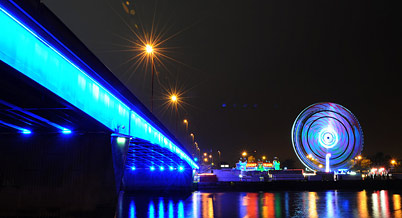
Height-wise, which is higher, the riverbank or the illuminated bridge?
the illuminated bridge

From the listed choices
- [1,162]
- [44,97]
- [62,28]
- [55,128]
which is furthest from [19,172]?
[62,28]

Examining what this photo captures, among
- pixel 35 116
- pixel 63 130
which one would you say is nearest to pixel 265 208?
pixel 63 130

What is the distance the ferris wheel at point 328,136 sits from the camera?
78000mm

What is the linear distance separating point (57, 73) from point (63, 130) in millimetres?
10027

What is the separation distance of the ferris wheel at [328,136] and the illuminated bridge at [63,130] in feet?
192

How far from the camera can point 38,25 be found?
40.6 feet

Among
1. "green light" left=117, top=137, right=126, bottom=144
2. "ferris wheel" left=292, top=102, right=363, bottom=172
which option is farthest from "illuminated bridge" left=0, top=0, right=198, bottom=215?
"ferris wheel" left=292, top=102, right=363, bottom=172

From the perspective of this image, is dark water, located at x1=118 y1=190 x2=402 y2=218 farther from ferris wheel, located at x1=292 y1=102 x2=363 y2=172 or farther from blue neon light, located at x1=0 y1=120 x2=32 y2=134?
ferris wheel, located at x1=292 y1=102 x2=363 y2=172

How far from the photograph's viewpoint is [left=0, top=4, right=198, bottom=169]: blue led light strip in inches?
464

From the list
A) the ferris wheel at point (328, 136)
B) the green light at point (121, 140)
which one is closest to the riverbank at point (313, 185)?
the ferris wheel at point (328, 136)

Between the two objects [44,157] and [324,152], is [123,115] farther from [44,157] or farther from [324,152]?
[324,152]

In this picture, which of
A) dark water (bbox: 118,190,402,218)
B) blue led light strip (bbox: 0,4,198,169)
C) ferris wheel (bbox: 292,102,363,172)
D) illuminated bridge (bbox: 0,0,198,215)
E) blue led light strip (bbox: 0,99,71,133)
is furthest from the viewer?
ferris wheel (bbox: 292,102,363,172)

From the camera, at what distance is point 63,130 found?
24703mm

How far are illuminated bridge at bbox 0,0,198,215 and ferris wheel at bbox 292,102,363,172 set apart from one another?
192 ft
